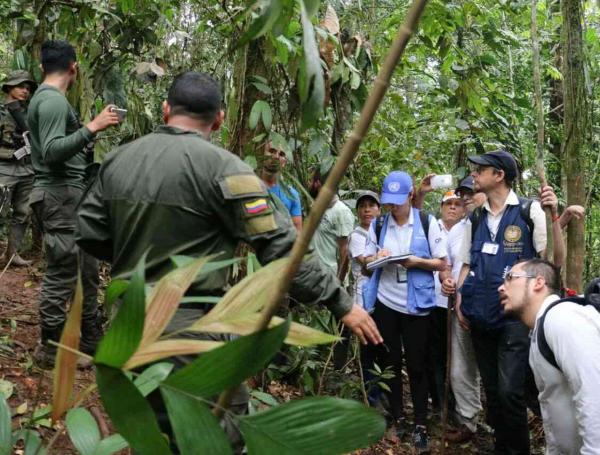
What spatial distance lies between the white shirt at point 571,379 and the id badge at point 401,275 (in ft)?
5.85

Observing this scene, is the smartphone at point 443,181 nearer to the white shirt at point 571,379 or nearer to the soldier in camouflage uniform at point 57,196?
the white shirt at point 571,379

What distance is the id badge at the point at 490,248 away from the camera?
182 inches

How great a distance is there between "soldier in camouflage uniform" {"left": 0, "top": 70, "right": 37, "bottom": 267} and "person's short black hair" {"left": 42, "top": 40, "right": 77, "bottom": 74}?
72.2 inches

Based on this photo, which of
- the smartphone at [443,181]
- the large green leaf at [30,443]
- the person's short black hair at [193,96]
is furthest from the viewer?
the smartphone at [443,181]

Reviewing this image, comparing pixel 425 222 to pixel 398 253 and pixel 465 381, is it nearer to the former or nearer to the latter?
pixel 398 253

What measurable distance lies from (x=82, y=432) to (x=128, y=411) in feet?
1.87

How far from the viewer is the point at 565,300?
10.6 ft

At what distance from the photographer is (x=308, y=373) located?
4793mm

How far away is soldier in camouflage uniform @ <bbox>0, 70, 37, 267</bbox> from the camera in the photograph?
597cm

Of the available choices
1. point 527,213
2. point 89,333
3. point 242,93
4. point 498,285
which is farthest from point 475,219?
point 89,333

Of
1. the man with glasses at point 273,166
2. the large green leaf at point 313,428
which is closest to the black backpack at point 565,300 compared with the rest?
the man with glasses at point 273,166

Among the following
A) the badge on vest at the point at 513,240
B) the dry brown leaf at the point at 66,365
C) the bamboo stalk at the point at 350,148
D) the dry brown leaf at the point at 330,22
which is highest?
the dry brown leaf at the point at 330,22

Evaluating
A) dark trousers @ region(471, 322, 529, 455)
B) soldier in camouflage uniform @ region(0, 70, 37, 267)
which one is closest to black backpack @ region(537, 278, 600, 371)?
dark trousers @ region(471, 322, 529, 455)

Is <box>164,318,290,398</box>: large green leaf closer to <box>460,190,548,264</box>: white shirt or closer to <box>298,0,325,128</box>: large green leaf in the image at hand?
<box>298,0,325,128</box>: large green leaf
